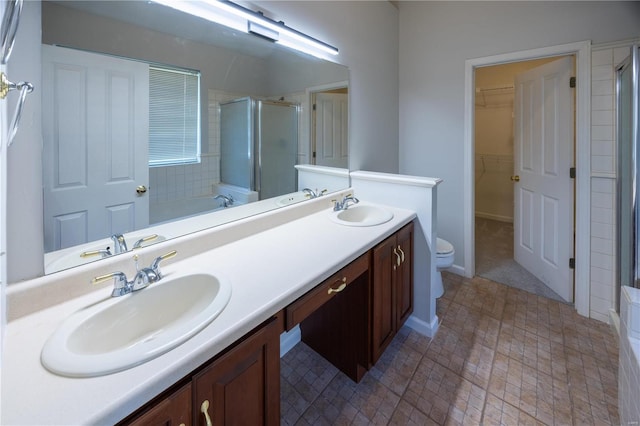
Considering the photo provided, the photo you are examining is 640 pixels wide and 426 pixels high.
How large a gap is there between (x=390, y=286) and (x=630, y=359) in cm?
99

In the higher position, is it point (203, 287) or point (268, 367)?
point (203, 287)

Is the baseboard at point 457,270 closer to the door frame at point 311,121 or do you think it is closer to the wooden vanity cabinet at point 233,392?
the door frame at point 311,121

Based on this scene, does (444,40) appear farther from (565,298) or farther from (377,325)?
(377,325)

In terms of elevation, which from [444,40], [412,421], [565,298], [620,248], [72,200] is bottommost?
[412,421]

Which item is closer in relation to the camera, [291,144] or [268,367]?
[268,367]

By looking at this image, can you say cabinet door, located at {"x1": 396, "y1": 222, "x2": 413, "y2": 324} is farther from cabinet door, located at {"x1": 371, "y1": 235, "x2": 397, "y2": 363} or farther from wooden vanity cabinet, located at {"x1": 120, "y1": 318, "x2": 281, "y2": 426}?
wooden vanity cabinet, located at {"x1": 120, "y1": 318, "x2": 281, "y2": 426}

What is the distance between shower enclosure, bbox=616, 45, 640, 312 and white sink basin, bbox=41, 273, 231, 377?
2145 millimetres

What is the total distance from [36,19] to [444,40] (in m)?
2.85

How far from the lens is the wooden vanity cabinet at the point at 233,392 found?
673 millimetres

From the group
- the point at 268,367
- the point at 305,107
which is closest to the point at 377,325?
the point at 268,367

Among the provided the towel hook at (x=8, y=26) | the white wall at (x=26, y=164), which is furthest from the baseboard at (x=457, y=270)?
the towel hook at (x=8, y=26)

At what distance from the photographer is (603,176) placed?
2.07 metres

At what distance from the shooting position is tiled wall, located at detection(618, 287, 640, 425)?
3.82ft

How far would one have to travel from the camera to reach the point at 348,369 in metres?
1.69
